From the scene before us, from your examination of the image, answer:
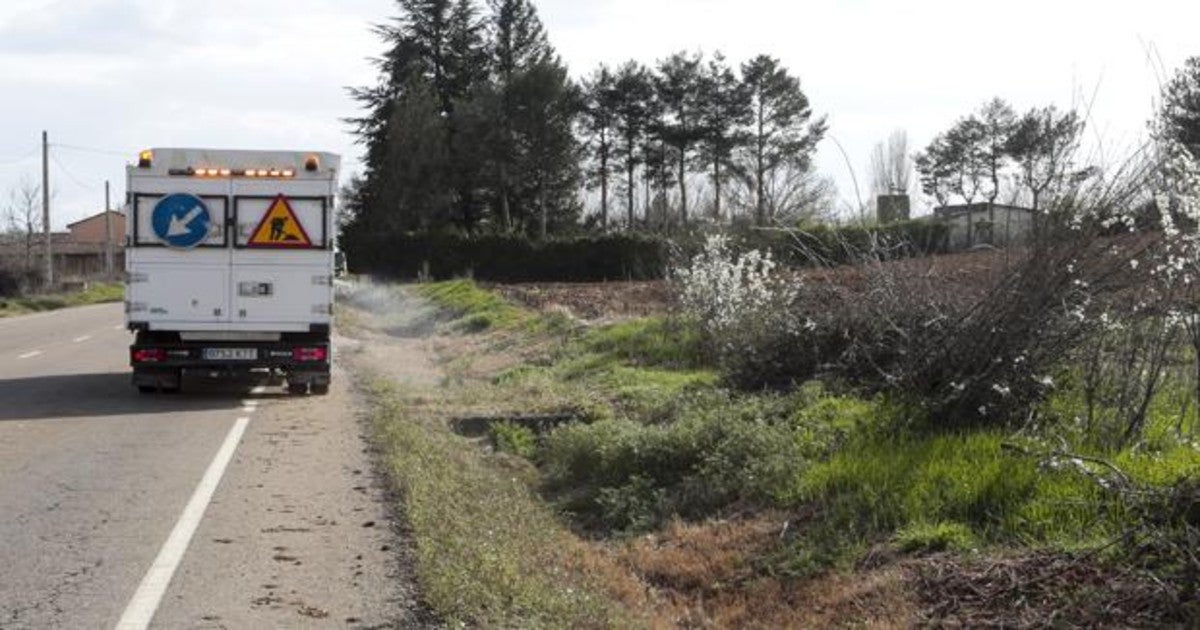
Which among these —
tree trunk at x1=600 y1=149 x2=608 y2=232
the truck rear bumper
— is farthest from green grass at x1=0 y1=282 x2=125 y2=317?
the truck rear bumper

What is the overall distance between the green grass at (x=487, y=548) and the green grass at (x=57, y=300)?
1335 inches

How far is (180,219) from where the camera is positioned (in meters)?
15.9

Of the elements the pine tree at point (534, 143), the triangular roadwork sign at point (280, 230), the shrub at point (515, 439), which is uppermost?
the pine tree at point (534, 143)

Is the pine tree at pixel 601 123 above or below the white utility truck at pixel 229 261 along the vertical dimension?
above

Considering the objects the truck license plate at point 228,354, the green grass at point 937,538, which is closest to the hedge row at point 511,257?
the truck license plate at point 228,354

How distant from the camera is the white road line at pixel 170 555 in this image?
6328 millimetres

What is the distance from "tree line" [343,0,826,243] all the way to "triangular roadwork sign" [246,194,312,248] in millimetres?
46392

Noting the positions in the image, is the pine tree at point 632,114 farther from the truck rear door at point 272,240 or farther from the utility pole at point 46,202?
the truck rear door at point 272,240

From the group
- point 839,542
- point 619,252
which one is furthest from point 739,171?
point 839,542

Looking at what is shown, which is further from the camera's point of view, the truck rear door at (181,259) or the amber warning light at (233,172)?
the amber warning light at (233,172)

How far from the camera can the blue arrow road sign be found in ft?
52.1

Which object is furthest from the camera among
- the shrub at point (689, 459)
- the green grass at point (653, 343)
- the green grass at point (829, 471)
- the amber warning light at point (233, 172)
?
the green grass at point (653, 343)

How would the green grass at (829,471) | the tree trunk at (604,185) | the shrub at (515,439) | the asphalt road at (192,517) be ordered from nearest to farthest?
the asphalt road at (192,517)
the green grass at (829,471)
the shrub at (515,439)
the tree trunk at (604,185)

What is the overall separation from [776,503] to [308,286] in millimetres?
9334
